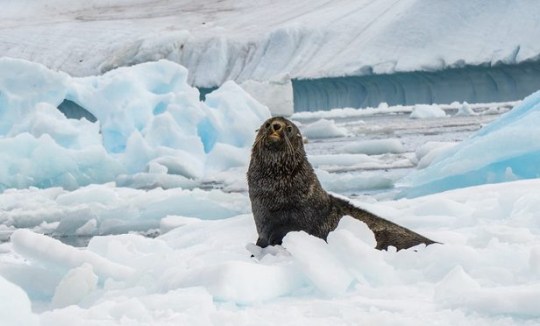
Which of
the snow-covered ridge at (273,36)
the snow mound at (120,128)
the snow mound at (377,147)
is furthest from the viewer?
the snow-covered ridge at (273,36)

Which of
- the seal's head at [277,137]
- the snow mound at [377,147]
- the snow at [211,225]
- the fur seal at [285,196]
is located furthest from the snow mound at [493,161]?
the snow mound at [377,147]

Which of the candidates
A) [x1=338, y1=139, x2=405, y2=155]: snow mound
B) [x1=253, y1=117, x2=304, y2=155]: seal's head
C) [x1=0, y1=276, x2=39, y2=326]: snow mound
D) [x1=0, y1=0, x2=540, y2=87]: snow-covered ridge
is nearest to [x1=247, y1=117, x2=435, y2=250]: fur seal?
[x1=253, y1=117, x2=304, y2=155]: seal's head

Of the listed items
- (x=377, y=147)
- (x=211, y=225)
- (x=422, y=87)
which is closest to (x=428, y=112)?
(x=422, y=87)

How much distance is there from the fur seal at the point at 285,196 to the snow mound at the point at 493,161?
3.55 m

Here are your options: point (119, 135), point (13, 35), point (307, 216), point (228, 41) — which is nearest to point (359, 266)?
point (307, 216)

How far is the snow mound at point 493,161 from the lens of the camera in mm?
7027

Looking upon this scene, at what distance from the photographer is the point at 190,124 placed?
41.5 feet

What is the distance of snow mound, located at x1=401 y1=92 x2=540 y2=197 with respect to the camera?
703 centimetres

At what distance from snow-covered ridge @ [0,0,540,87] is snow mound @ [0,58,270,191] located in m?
Result: 8.43

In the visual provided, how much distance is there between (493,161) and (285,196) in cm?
397

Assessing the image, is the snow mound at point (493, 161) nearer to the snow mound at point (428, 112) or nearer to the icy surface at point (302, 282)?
the icy surface at point (302, 282)

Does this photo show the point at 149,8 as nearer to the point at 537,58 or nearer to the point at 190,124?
the point at 537,58

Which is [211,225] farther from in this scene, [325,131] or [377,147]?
[325,131]

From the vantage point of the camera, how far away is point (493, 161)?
7273mm
